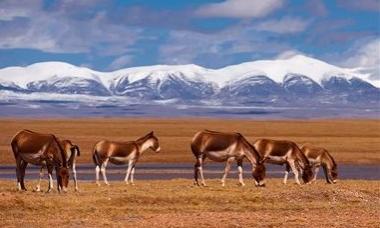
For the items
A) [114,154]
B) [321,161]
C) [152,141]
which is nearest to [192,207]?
[114,154]

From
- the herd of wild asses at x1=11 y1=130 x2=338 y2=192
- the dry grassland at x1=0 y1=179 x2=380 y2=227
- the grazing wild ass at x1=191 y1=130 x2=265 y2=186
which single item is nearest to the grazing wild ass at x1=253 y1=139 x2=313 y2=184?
the herd of wild asses at x1=11 y1=130 x2=338 y2=192

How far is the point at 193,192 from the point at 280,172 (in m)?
20.7

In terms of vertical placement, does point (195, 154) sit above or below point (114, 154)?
above

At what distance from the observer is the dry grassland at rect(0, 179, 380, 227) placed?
74.2 ft

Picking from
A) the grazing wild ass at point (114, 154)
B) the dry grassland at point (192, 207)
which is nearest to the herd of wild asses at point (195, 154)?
the grazing wild ass at point (114, 154)

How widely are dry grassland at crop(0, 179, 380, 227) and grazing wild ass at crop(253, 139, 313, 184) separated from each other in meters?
2.84

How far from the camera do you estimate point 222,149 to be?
30859 millimetres

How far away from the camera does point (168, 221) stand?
22.7 meters

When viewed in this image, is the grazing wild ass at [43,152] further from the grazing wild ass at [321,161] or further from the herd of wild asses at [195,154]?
the grazing wild ass at [321,161]

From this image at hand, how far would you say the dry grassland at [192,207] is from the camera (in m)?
22.6

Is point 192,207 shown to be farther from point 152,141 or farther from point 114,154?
point 152,141

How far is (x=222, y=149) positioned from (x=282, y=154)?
370cm

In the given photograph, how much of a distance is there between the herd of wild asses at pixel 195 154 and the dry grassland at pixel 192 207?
0.97m

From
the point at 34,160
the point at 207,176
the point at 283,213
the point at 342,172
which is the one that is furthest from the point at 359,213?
the point at 342,172
